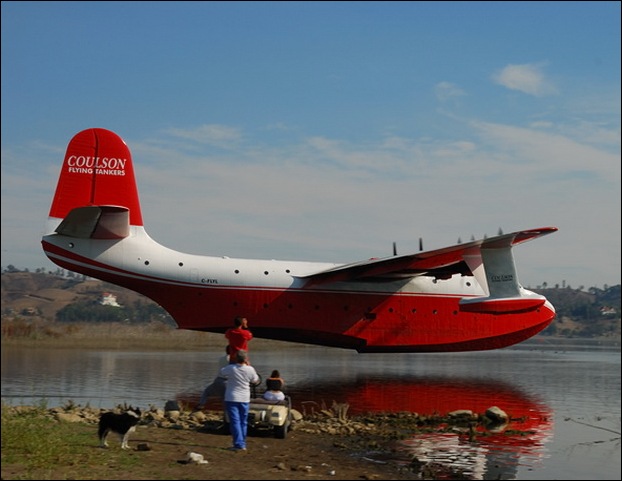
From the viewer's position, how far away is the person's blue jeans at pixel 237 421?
11.3 meters

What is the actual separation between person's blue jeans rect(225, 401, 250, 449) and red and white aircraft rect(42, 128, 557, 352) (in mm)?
13463

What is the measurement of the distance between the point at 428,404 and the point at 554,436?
17.1 feet

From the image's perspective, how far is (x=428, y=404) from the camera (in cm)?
1902

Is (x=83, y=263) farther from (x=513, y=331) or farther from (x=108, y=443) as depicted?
(x=513, y=331)

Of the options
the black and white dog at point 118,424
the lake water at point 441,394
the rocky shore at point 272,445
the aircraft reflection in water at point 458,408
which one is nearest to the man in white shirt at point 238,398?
the rocky shore at point 272,445

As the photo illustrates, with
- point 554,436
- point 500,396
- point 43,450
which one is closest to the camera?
point 43,450

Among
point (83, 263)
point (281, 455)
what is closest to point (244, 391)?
point (281, 455)

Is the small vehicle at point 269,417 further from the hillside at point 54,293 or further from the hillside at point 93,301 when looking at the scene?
the hillside at point 54,293

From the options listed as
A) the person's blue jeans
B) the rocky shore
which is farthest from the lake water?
the person's blue jeans

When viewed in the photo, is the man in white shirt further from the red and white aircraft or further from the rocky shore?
the red and white aircraft

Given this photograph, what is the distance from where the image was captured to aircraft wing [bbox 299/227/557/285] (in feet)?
76.4

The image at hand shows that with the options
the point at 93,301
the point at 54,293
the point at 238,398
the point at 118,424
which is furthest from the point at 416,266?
the point at 54,293

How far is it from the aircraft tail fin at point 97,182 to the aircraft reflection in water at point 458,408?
8945mm

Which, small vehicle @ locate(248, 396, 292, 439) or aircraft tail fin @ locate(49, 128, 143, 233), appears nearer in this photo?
small vehicle @ locate(248, 396, 292, 439)
